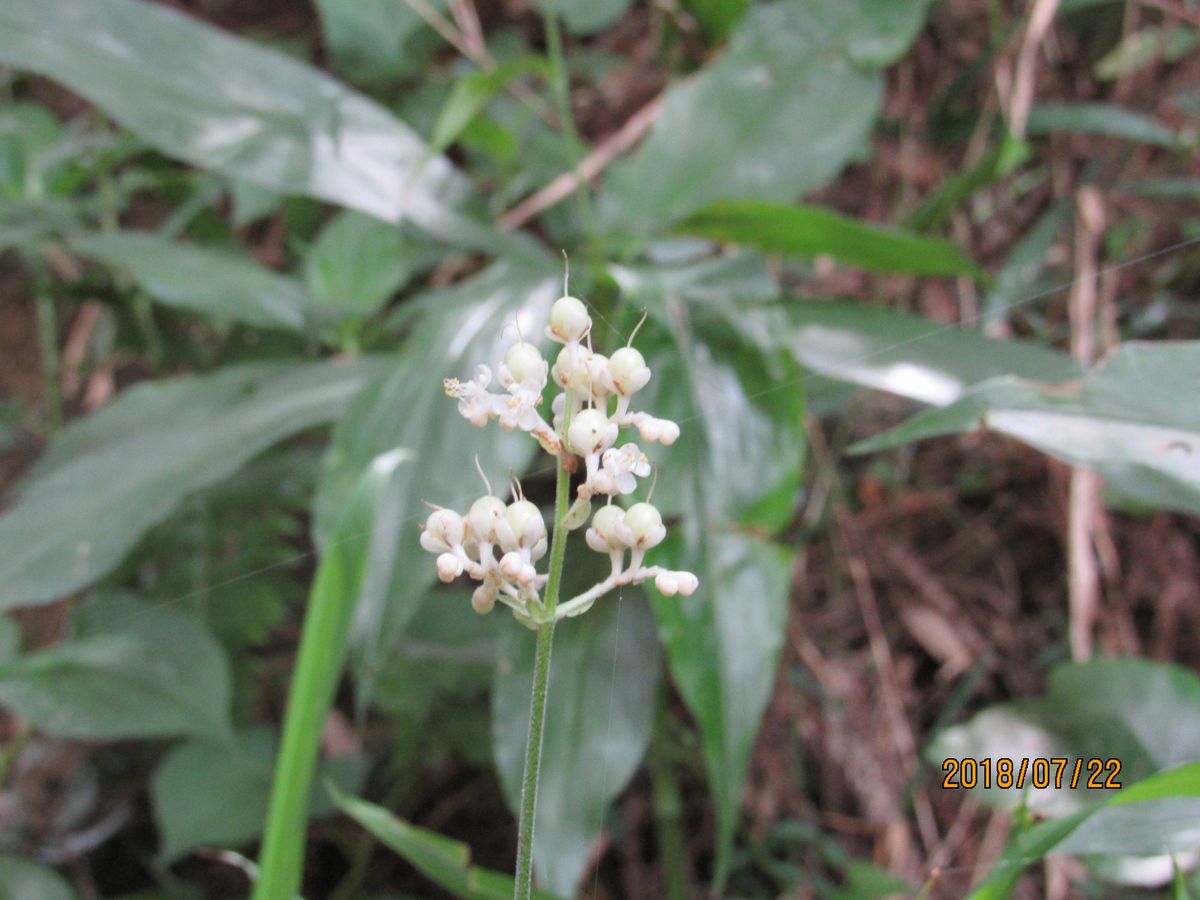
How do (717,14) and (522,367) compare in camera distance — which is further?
(717,14)

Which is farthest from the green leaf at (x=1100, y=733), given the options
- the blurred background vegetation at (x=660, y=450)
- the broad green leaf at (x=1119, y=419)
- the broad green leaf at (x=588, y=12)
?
the broad green leaf at (x=588, y=12)

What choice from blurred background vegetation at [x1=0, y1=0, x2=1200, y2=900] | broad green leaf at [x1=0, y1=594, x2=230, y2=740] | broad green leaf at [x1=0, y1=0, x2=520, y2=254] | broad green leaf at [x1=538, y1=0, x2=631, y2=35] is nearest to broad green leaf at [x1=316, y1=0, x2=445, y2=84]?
blurred background vegetation at [x1=0, y1=0, x2=1200, y2=900]

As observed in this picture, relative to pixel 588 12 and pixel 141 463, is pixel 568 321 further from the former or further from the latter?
pixel 588 12

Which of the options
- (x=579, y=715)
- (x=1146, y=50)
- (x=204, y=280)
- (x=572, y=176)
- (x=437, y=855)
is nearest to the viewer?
(x=437, y=855)

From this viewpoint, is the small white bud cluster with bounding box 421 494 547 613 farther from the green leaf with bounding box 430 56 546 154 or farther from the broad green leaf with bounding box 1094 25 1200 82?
the broad green leaf with bounding box 1094 25 1200 82

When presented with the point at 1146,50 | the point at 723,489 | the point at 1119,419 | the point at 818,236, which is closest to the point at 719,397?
the point at 723,489

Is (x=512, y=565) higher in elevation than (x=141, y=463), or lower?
lower
